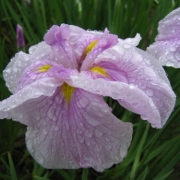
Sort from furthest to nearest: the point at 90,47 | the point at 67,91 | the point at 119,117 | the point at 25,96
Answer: the point at 119,117 < the point at 90,47 < the point at 67,91 < the point at 25,96

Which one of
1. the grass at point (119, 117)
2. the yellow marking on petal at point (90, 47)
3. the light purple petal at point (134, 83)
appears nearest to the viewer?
the light purple petal at point (134, 83)

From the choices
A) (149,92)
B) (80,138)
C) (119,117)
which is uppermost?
(149,92)

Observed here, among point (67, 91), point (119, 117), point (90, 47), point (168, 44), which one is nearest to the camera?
point (67, 91)

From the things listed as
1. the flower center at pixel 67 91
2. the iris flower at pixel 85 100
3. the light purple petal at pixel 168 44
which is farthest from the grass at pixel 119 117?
the flower center at pixel 67 91

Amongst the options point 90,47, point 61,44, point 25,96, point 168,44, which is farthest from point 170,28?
point 25,96

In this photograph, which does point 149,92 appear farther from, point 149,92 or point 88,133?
point 88,133

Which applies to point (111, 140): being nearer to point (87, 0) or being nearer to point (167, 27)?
point (167, 27)

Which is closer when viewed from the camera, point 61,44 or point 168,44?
point 61,44

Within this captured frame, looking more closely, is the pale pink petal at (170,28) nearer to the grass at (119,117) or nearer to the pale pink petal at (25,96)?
the grass at (119,117)
